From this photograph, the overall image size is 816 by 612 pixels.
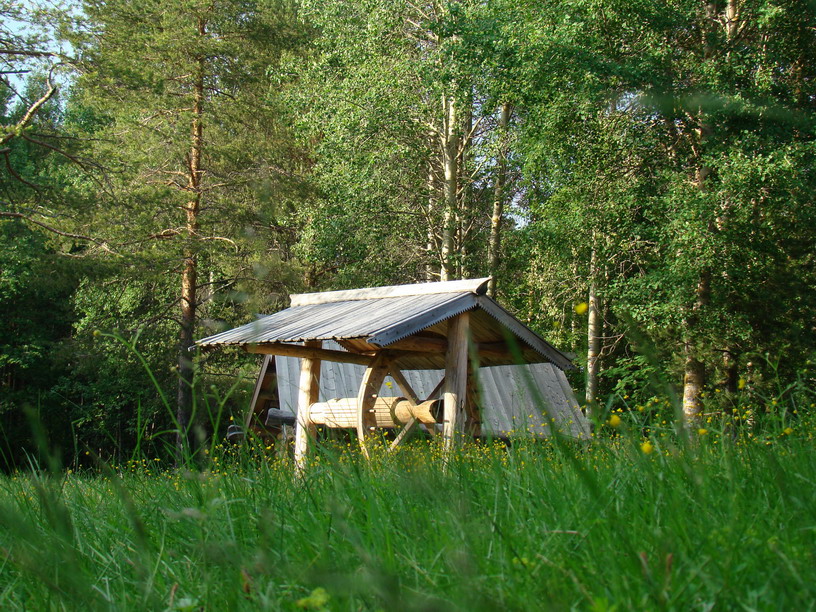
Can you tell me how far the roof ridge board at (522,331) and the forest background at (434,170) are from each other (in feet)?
9.75

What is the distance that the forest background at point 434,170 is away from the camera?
15.1 m

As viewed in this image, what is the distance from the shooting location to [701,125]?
15.9 metres

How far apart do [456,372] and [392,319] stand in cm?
132

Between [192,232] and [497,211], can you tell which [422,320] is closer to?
[192,232]

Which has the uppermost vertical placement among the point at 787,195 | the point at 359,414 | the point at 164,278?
the point at 787,195

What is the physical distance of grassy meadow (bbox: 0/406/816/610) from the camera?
136 centimetres

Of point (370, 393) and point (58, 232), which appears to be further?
point (58, 232)

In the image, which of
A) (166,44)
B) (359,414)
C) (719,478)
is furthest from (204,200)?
(719,478)

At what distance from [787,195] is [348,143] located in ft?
36.0

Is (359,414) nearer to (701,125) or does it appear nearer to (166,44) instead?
(701,125)

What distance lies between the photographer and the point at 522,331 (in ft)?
30.9

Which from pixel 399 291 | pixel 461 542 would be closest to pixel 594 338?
pixel 399 291

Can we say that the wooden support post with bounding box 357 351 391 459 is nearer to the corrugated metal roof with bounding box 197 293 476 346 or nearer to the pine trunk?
the corrugated metal roof with bounding box 197 293 476 346

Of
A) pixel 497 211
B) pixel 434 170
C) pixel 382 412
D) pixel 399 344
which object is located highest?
pixel 434 170
